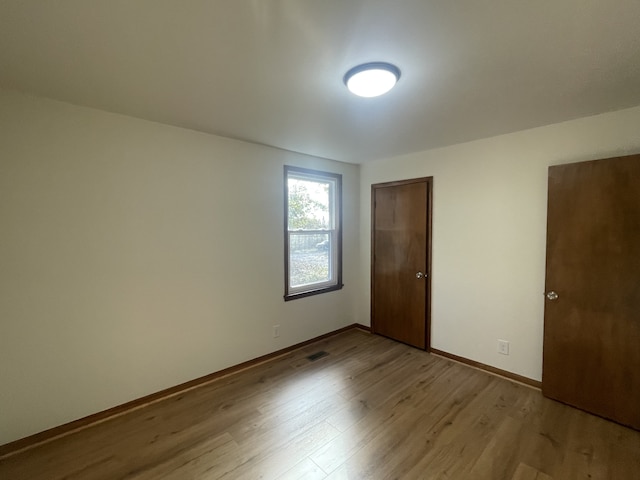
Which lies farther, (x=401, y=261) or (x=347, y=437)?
(x=401, y=261)

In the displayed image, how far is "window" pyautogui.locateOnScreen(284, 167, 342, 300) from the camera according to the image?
10.9 feet

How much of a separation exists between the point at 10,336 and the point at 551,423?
12.6ft

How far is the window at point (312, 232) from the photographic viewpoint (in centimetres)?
331

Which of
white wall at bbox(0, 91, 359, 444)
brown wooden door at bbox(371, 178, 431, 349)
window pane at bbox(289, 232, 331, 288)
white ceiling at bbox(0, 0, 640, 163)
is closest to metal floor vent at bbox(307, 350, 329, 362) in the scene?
white wall at bbox(0, 91, 359, 444)

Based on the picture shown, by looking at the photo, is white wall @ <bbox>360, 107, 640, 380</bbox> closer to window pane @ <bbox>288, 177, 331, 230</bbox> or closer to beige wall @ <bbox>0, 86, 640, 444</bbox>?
beige wall @ <bbox>0, 86, 640, 444</bbox>

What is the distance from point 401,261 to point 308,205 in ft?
4.51

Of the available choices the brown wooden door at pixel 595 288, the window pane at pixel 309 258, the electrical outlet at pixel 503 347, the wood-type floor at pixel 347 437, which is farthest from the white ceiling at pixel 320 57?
the wood-type floor at pixel 347 437

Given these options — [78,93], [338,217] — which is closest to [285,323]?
[338,217]

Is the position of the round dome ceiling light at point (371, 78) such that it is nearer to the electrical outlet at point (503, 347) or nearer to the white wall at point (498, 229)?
the white wall at point (498, 229)

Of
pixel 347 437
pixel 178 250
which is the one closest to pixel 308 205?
pixel 178 250

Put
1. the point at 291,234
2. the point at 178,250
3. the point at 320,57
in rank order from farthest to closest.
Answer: the point at 291,234 → the point at 178,250 → the point at 320,57

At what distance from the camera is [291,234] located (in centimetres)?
332

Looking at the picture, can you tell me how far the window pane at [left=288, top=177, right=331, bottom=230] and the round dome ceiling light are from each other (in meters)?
1.75

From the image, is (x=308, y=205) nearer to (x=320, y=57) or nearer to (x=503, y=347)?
(x=320, y=57)
